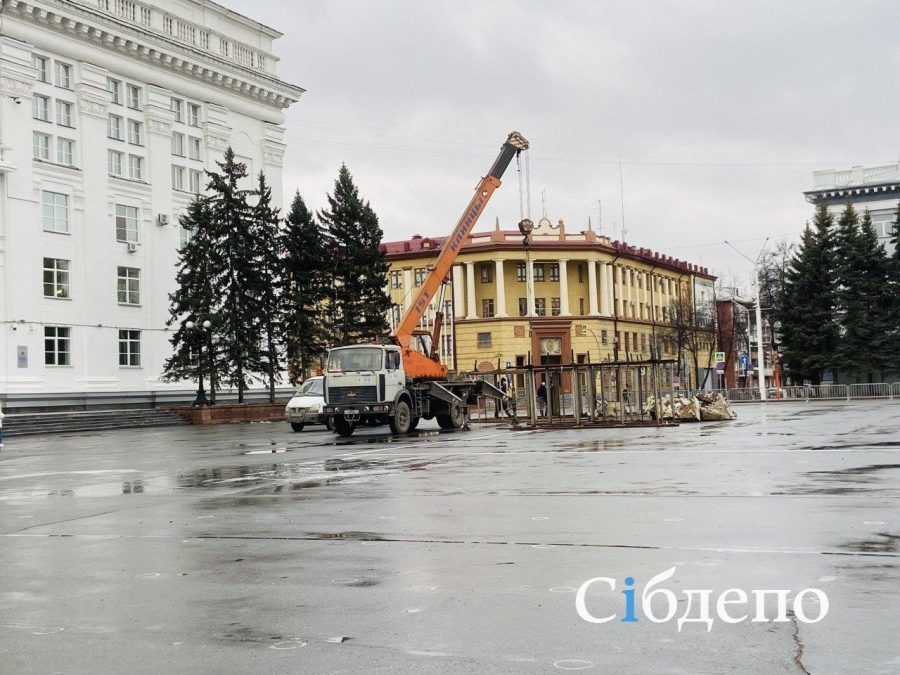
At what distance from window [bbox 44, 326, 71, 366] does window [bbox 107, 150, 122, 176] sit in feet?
31.1

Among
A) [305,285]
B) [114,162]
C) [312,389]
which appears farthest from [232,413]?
[114,162]

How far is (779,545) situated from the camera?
8.17 m

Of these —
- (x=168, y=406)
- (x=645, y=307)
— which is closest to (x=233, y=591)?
(x=168, y=406)

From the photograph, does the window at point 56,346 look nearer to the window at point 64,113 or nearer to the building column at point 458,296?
the window at point 64,113

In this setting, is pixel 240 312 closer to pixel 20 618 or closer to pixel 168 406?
pixel 168 406

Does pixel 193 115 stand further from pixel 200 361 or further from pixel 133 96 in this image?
pixel 200 361

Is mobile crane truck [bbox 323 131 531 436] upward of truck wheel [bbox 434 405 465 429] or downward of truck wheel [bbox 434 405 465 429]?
upward

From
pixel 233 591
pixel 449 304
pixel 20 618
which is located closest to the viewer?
pixel 20 618

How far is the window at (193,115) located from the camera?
61.0m

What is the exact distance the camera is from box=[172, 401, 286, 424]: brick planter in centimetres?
Result: 5003

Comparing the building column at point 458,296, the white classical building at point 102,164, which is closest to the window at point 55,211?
the white classical building at point 102,164

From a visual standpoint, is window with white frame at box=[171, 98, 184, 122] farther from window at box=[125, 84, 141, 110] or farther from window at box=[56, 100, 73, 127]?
window at box=[56, 100, 73, 127]

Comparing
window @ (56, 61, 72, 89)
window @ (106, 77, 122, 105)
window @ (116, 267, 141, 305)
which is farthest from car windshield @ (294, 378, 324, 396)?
window @ (106, 77, 122, 105)

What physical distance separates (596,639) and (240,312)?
160 ft
